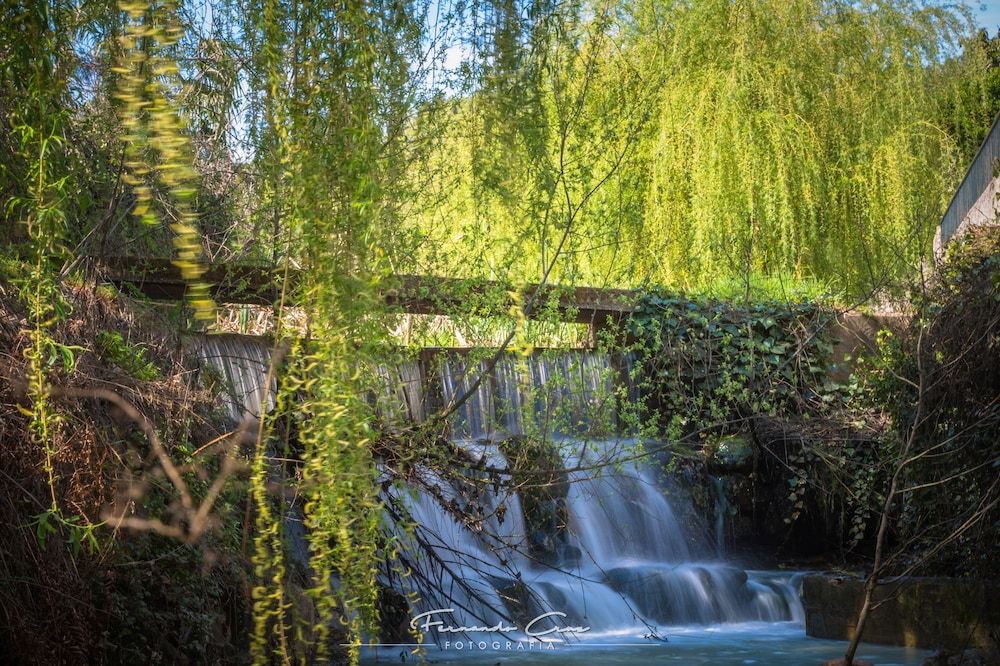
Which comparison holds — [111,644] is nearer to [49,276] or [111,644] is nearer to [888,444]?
[49,276]

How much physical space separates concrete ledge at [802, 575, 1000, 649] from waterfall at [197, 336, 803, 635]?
0.88 metres

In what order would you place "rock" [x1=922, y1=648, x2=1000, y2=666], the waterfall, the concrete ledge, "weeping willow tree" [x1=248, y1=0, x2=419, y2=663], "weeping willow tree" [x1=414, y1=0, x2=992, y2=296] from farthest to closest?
"weeping willow tree" [x1=414, y1=0, x2=992, y2=296]
the waterfall
the concrete ledge
"rock" [x1=922, y1=648, x2=1000, y2=666]
"weeping willow tree" [x1=248, y1=0, x2=419, y2=663]

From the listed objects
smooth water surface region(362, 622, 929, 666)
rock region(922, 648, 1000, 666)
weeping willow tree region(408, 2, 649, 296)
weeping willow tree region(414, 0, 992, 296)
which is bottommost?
smooth water surface region(362, 622, 929, 666)

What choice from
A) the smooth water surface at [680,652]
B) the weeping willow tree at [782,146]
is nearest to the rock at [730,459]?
the weeping willow tree at [782,146]

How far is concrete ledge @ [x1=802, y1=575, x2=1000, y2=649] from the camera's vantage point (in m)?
6.05

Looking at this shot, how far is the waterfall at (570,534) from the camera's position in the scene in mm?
6469

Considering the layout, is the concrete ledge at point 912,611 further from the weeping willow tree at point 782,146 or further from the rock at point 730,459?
the weeping willow tree at point 782,146

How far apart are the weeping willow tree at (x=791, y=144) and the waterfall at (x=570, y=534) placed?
315cm

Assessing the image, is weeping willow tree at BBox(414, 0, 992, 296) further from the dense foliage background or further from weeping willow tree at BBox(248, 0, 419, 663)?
weeping willow tree at BBox(248, 0, 419, 663)

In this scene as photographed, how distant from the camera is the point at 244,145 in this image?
5105mm

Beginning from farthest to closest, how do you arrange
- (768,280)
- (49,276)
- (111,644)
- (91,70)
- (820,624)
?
(768,280) < (820,624) < (91,70) < (111,644) < (49,276)

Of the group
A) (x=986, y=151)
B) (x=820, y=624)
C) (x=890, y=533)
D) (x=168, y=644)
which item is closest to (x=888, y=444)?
(x=820, y=624)

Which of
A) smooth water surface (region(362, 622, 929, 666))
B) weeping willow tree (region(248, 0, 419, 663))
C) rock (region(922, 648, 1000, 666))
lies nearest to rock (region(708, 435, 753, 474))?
smooth water surface (region(362, 622, 929, 666))

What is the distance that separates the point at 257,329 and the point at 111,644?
15.1 feet
